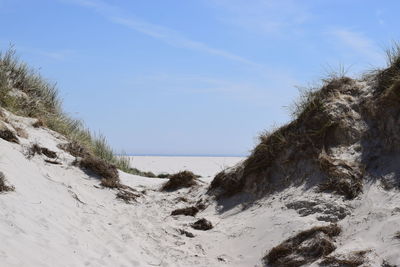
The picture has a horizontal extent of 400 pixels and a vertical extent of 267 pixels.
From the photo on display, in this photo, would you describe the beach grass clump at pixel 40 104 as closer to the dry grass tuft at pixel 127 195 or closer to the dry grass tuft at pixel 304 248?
the dry grass tuft at pixel 127 195

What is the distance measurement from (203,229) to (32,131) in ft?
17.0

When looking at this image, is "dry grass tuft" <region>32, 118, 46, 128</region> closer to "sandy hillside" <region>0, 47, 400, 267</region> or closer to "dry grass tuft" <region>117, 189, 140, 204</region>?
"sandy hillside" <region>0, 47, 400, 267</region>

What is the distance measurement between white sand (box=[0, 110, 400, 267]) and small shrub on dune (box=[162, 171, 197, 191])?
68.9 inches

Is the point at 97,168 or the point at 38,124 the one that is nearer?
the point at 97,168

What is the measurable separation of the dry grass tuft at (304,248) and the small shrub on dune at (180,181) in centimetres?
496

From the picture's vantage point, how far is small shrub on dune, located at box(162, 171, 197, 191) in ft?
36.2

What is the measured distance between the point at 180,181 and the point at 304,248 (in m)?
5.38

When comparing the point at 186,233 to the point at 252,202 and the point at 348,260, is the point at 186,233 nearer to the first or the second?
the point at 252,202

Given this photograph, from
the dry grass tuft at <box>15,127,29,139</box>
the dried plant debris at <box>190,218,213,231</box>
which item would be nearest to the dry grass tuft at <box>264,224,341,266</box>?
the dried plant debris at <box>190,218,213,231</box>

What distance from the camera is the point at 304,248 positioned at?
596 cm

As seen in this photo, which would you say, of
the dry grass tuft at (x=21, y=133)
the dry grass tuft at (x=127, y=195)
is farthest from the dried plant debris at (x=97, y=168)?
the dry grass tuft at (x=21, y=133)

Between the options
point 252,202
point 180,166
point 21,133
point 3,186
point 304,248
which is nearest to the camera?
point 304,248

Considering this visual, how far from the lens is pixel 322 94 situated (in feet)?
28.8

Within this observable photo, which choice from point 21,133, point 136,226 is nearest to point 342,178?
point 136,226
